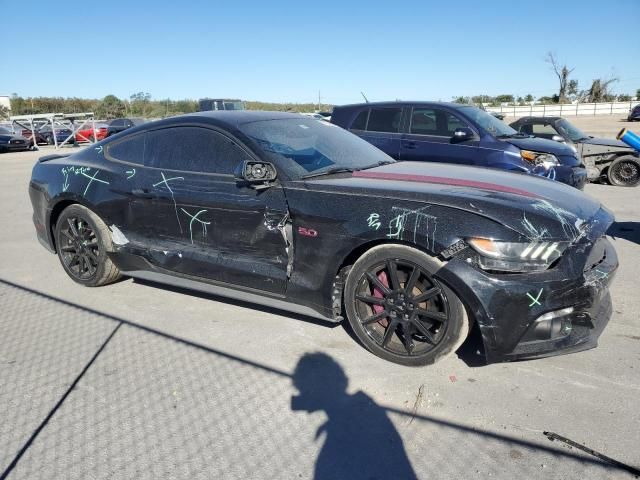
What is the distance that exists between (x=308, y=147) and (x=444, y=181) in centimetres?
110

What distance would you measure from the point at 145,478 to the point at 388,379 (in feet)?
4.67

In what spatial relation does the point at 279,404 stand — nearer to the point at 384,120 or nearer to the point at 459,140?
the point at 459,140

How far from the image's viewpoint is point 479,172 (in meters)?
3.82

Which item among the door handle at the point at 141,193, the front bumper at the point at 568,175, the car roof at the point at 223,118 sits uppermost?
the car roof at the point at 223,118

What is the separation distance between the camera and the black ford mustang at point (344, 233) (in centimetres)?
276

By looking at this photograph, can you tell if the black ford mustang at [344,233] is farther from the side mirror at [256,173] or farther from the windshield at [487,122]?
the windshield at [487,122]

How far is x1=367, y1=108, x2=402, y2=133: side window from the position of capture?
8.21 metres

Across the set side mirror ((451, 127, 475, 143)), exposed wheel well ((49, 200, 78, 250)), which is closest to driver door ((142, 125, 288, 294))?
→ exposed wheel well ((49, 200, 78, 250))

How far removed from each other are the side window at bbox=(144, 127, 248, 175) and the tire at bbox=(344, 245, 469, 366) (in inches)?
50.5

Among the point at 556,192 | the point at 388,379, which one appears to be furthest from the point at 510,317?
the point at 556,192

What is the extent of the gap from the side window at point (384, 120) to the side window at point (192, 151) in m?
4.83

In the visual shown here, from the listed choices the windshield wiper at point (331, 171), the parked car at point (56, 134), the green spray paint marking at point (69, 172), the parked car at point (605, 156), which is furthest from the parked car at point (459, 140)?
the parked car at point (56, 134)

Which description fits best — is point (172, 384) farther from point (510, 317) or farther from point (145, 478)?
point (510, 317)

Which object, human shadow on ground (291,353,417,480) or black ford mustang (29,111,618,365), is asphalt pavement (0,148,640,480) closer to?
human shadow on ground (291,353,417,480)
